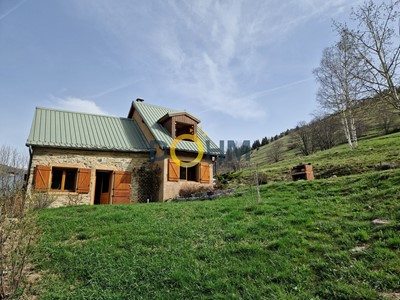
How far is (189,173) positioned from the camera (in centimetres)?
1764

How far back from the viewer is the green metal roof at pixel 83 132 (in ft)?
47.8

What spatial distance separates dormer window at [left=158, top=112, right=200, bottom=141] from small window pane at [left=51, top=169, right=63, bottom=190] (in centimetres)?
684

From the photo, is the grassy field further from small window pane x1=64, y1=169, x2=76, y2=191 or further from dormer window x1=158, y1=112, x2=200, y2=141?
dormer window x1=158, y1=112, x2=200, y2=141

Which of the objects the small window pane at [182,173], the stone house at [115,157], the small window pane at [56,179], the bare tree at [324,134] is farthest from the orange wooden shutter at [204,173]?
the bare tree at [324,134]

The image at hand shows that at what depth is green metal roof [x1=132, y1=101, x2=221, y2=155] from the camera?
16.5 metres

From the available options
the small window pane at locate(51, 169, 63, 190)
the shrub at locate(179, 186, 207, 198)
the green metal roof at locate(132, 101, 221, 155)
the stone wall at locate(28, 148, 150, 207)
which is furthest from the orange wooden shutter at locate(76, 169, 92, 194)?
the shrub at locate(179, 186, 207, 198)

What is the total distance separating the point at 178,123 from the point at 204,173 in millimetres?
3864

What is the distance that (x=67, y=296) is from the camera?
4.37 m

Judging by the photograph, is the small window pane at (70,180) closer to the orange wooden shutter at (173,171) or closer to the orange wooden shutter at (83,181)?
the orange wooden shutter at (83,181)

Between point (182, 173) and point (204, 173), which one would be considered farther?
point (182, 173)

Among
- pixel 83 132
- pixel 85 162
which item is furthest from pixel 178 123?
pixel 85 162

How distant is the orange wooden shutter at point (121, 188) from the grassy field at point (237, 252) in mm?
6755

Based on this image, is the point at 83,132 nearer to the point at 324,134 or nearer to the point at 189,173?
the point at 189,173

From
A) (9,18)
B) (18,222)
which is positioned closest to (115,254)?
(18,222)
